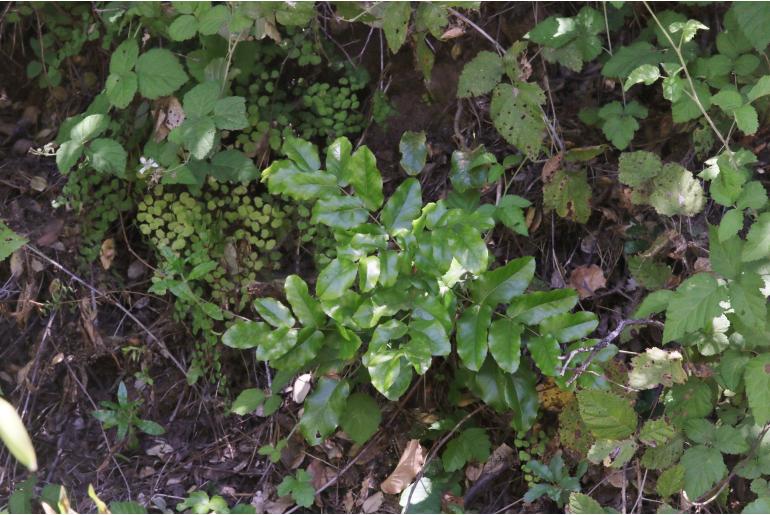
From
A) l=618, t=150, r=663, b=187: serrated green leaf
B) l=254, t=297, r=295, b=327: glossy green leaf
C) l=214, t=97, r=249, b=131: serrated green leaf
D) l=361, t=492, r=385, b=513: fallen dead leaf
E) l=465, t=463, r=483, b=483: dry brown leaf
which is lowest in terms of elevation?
l=361, t=492, r=385, b=513: fallen dead leaf

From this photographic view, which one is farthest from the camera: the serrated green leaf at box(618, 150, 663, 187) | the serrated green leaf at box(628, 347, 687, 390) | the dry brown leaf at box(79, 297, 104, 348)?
the dry brown leaf at box(79, 297, 104, 348)

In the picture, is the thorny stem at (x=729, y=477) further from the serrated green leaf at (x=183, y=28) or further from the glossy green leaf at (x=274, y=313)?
the serrated green leaf at (x=183, y=28)

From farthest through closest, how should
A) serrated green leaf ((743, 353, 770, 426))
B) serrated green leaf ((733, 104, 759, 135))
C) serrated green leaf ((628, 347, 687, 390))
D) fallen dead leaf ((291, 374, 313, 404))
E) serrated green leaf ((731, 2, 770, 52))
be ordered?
1. fallen dead leaf ((291, 374, 313, 404))
2. serrated green leaf ((731, 2, 770, 52))
3. serrated green leaf ((628, 347, 687, 390))
4. serrated green leaf ((733, 104, 759, 135))
5. serrated green leaf ((743, 353, 770, 426))

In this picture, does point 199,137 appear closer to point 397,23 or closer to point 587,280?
point 397,23

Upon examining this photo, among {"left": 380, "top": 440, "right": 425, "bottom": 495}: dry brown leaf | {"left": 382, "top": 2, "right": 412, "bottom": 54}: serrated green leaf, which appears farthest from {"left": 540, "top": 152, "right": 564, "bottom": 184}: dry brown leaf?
{"left": 380, "top": 440, "right": 425, "bottom": 495}: dry brown leaf

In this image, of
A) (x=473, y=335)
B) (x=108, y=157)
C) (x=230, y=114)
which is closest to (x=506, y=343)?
(x=473, y=335)

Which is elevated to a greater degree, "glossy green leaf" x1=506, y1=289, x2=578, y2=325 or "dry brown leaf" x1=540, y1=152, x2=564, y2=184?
"dry brown leaf" x1=540, y1=152, x2=564, y2=184

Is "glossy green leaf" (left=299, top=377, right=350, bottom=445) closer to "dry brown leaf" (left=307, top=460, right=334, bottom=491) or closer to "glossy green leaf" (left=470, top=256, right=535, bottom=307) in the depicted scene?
"dry brown leaf" (left=307, top=460, right=334, bottom=491)

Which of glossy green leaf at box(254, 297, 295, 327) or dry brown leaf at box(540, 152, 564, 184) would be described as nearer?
glossy green leaf at box(254, 297, 295, 327)
